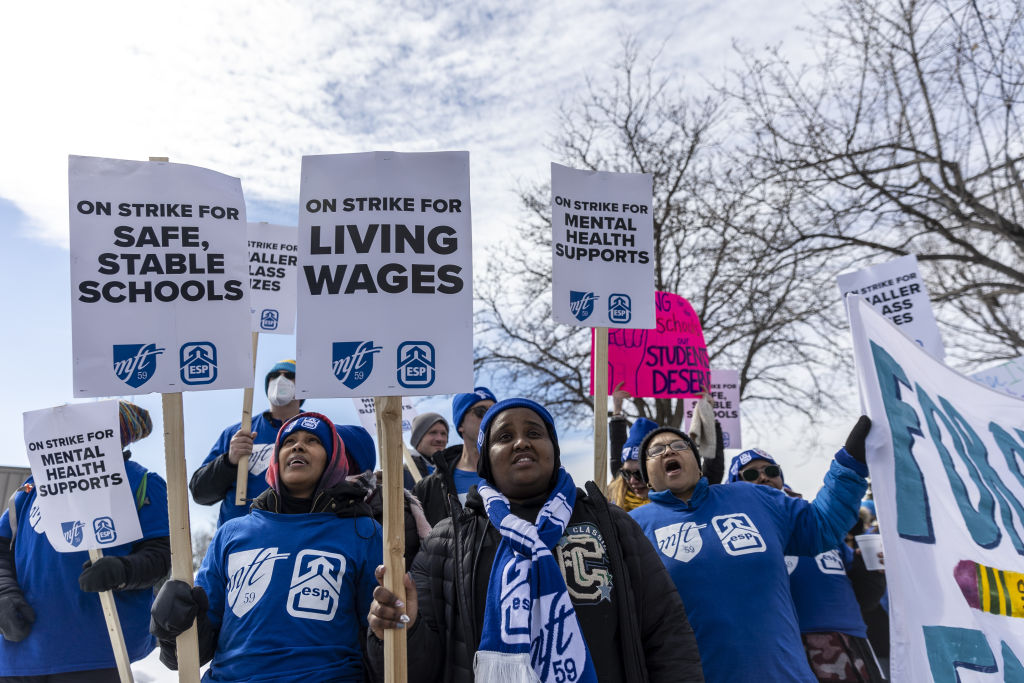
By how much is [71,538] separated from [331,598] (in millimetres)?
1746

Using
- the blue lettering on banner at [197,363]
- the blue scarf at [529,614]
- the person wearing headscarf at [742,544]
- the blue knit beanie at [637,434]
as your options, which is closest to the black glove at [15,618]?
the blue lettering on banner at [197,363]

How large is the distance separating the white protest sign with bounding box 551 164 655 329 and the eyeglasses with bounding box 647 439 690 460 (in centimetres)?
107

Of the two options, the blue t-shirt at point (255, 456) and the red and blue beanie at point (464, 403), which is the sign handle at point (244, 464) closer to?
the blue t-shirt at point (255, 456)

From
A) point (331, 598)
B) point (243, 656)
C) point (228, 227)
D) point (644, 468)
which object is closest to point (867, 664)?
point (644, 468)

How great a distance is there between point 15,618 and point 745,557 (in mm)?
3257

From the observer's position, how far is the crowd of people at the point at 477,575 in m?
2.45

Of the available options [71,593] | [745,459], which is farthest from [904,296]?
[71,593]

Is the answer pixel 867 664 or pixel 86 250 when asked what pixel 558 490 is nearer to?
pixel 86 250

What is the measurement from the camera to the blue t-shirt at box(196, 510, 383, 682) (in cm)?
278

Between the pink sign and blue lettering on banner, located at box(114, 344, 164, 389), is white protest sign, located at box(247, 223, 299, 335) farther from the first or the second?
the pink sign

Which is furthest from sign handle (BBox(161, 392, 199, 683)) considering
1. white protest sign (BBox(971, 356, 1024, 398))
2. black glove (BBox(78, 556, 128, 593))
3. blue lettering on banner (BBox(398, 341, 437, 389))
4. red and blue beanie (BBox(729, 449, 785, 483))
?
white protest sign (BBox(971, 356, 1024, 398))

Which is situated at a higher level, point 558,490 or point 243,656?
point 558,490

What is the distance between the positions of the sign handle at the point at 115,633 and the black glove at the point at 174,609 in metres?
Answer: 1.13

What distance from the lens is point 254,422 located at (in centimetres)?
505
